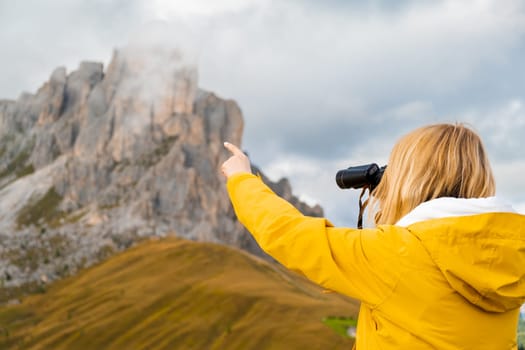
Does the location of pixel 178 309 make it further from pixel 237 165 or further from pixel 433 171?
pixel 433 171

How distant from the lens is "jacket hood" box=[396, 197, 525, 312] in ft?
11.0

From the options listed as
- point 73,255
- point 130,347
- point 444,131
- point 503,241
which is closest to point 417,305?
point 503,241

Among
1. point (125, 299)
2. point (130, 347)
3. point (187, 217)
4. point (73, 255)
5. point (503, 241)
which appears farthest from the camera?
point (187, 217)

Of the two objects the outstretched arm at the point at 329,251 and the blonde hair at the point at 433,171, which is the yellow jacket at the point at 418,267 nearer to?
the outstretched arm at the point at 329,251

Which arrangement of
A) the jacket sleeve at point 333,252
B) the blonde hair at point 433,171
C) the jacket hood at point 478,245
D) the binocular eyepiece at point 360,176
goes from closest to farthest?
the jacket hood at point 478,245, the jacket sleeve at point 333,252, the blonde hair at point 433,171, the binocular eyepiece at point 360,176

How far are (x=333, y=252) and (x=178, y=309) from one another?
111 metres

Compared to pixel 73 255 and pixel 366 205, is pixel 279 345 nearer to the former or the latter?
pixel 366 205

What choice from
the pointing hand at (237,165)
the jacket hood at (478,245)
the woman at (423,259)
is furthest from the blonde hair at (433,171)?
the pointing hand at (237,165)

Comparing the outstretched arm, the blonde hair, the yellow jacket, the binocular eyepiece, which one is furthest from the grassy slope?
the outstretched arm

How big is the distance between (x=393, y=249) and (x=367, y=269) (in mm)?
207

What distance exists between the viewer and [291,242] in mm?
3510

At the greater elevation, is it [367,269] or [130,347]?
[367,269]

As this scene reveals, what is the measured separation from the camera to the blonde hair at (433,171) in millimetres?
3822

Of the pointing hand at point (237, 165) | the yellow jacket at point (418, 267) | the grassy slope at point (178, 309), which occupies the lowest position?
the grassy slope at point (178, 309)
